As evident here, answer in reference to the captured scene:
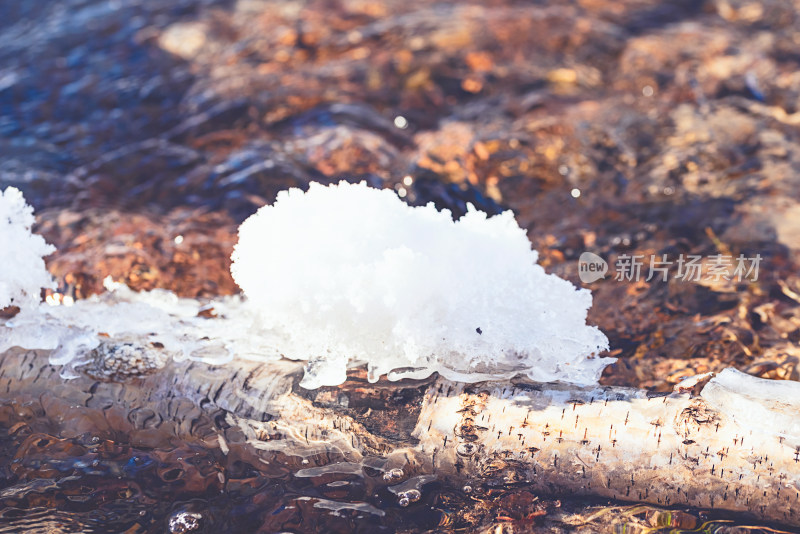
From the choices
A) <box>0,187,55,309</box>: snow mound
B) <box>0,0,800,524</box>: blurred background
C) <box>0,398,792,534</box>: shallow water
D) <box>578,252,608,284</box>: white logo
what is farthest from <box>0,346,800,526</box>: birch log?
<box>578,252,608,284</box>: white logo

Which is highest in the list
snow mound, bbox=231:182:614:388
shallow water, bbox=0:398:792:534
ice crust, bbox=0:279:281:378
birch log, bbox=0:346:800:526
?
snow mound, bbox=231:182:614:388

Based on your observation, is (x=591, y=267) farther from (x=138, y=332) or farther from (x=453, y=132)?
(x=138, y=332)

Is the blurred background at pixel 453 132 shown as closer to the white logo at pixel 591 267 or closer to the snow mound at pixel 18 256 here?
the white logo at pixel 591 267

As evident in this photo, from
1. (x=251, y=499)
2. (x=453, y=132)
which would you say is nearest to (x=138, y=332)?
(x=251, y=499)

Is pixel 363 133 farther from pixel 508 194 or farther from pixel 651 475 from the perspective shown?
pixel 651 475

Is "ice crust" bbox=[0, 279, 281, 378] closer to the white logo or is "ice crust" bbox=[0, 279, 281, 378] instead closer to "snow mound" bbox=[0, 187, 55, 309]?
"snow mound" bbox=[0, 187, 55, 309]

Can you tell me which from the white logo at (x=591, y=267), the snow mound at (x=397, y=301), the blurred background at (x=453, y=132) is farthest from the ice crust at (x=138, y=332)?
the white logo at (x=591, y=267)
